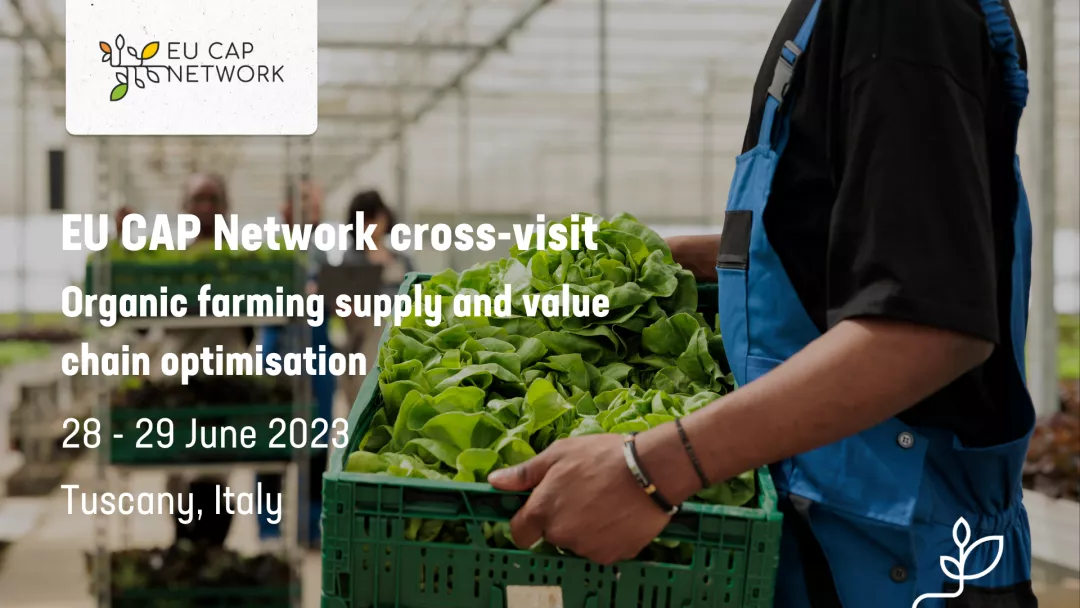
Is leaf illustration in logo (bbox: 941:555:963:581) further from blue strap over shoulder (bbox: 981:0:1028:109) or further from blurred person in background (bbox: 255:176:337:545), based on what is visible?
blurred person in background (bbox: 255:176:337:545)

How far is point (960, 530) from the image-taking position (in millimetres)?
1153

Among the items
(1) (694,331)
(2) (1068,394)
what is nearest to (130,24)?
(1) (694,331)

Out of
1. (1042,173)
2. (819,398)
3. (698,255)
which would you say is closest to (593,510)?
(819,398)

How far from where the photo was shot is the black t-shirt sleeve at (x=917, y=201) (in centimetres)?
97

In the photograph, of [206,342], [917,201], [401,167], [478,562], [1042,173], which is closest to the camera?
[917,201]

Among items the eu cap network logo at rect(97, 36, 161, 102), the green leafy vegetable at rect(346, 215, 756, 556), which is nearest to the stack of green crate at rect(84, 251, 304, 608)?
the eu cap network logo at rect(97, 36, 161, 102)

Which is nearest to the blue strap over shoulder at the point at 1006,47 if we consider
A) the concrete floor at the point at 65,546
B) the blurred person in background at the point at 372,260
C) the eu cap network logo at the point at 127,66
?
the eu cap network logo at the point at 127,66

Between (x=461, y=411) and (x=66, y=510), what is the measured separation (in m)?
5.59

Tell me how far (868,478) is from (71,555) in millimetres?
4840

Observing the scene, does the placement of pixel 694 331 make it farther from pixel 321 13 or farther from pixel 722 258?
pixel 321 13

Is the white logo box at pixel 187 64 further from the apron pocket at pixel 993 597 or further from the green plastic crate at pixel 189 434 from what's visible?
the apron pocket at pixel 993 597

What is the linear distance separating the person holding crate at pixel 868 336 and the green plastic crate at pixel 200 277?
107 inches

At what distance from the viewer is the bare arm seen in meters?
1.72

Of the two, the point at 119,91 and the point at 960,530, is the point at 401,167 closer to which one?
the point at 119,91
